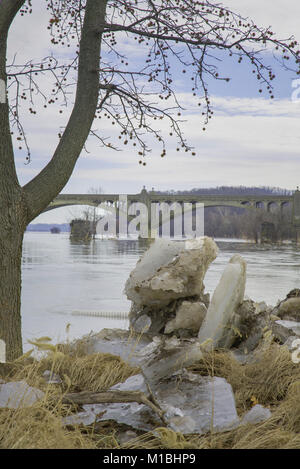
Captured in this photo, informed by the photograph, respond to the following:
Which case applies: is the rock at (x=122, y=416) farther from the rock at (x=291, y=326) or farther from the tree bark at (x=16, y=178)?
the rock at (x=291, y=326)

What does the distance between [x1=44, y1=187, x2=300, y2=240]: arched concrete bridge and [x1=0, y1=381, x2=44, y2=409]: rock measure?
5464cm

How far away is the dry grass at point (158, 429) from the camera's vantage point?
109 inches

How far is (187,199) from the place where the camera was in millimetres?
59062

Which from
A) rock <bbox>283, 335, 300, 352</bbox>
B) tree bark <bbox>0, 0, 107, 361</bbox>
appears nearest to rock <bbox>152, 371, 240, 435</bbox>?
rock <bbox>283, 335, 300, 352</bbox>

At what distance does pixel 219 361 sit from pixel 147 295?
1.50 metres

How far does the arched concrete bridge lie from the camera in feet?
194

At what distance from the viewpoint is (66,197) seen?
202 ft

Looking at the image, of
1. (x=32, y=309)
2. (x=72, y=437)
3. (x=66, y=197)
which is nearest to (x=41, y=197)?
(x=72, y=437)

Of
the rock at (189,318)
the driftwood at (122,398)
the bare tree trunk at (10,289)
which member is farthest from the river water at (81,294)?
the driftwood at (122,398)

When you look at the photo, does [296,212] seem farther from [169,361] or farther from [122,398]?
[122,398]

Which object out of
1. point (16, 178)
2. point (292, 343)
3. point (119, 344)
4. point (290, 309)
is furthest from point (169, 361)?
point (290, 309)

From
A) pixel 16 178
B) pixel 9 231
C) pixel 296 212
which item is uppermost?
pixel 16 178

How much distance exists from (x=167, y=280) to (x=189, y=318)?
1.54 ft
